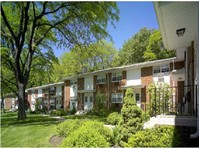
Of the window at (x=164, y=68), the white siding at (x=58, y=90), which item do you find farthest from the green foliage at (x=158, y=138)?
the white siding at (x=58, y=90)

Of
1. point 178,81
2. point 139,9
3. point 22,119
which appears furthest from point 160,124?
point 22,119

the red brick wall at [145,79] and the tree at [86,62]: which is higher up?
the tree at [86,62]

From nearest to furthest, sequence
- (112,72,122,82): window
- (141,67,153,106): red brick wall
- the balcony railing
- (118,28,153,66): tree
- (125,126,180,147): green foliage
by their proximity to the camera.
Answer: (125,126,180,147): green foliage → the balcony railing → (141,67,153,106): red brick wall → (112,72,122,82): window → (118,28,153,66): tree

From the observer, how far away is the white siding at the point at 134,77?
23344 mm

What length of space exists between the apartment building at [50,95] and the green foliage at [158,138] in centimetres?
3044

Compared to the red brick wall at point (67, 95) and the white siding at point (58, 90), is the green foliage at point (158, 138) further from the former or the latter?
the white siding at point (58, 90)

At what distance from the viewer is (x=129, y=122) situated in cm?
941

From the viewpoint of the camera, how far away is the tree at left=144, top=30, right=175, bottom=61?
35.0m

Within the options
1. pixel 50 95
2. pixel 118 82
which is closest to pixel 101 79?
pixel 118 82

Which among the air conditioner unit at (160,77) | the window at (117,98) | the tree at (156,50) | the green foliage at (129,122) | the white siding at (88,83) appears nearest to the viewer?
the green foliage at (129,122)

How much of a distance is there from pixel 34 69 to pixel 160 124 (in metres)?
23.5

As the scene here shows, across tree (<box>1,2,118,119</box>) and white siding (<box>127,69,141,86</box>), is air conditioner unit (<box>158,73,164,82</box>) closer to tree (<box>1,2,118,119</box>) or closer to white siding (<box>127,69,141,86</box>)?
white siding (<box>127,69,141,86</box>)

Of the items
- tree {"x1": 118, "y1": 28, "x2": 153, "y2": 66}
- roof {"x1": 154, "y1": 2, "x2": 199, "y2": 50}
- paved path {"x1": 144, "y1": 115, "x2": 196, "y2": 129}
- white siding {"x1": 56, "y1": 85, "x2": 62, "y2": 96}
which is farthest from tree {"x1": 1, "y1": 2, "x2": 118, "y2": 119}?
tree {"x1": 118, "y1": 28, "x2": 153, "y2": 66}

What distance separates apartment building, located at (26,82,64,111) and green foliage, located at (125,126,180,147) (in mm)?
30438
